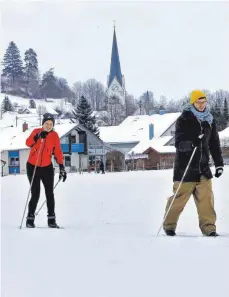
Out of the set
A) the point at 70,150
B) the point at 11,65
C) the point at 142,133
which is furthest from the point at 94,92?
the point at 70,150

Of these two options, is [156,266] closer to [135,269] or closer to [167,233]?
[135,269]

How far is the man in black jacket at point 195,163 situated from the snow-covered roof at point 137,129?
66499 millimetres

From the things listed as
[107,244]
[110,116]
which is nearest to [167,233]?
[107,244]

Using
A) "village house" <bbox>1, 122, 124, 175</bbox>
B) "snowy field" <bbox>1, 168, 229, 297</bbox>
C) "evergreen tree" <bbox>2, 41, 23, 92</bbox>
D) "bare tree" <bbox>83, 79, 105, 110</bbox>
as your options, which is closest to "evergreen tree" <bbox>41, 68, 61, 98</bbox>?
"evergreen tree" <bbox>2, 41, 23, 92</bbox>

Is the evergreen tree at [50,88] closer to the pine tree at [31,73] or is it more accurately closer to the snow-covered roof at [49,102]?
the pine tree at [31,73]

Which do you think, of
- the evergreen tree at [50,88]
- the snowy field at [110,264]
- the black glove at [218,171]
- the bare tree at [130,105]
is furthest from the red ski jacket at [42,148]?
the evergreen tree at [50,88]

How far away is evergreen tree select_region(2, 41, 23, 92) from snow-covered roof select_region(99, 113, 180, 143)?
69.0m

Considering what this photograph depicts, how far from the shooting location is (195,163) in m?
6.18

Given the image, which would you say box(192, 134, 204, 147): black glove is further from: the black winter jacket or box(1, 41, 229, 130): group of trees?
box(1, 41, 229, 130): group of trees

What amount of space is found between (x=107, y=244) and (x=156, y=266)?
106 cm

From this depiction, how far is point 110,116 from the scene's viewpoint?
384ft

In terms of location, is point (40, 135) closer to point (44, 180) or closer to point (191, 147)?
point (44, 180)

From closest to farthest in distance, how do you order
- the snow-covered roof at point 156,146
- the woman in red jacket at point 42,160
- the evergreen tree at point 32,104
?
the woman in red jacket at point 42,160 → the snow-covered roof at point 156,146 → the evergreen tree at point 32,104

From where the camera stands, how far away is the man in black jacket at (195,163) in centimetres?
615
